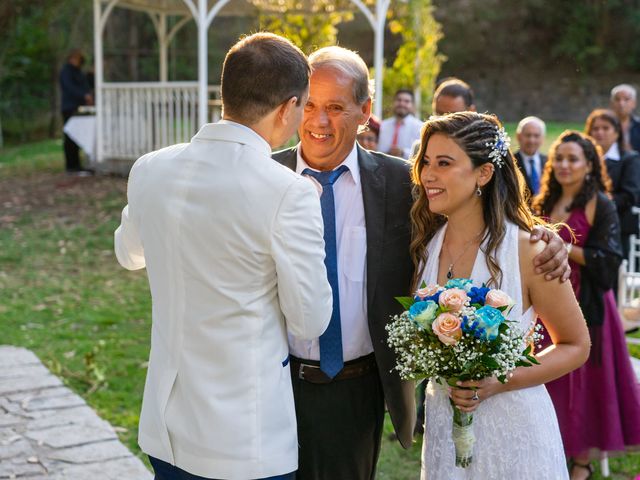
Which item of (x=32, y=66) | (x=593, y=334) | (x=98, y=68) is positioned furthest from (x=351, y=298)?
(x=32, y=66)

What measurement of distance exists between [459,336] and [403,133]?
686cm

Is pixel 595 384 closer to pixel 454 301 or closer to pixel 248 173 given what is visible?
pixel 454 301

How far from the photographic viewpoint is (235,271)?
2410 millimetres

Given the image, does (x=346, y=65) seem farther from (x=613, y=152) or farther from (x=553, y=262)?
(x=613, y=152)

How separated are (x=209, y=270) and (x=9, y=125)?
26675 millimetres

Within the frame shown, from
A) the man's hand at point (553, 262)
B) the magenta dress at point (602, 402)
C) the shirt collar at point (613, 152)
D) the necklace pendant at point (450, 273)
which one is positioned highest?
the man's hand at point (553, 262)

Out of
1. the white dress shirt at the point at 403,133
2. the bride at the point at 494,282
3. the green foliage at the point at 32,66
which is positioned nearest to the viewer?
the bride at the point at 494,282

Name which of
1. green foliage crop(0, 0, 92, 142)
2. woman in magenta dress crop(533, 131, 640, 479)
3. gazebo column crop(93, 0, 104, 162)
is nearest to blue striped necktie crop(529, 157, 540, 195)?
woman in magenta dress crop(533, 131, 640, 479)

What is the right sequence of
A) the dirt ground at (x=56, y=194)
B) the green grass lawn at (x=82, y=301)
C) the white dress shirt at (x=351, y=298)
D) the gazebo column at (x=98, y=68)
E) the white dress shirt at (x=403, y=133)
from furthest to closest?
1. the gazebo column at (x=98, y=68)
2. the dirt ground at (x=56, y=194)
3. the white dress shirt at (x=403, y=133)
4. the green grass lawn at (x=82, y=301)
5. the white dress shirt at (x=351, y=298)

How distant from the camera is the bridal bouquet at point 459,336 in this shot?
2562 mm

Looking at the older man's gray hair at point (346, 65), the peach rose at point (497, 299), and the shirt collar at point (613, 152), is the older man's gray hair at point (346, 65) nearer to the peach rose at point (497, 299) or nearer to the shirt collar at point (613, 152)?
the peach rose at point (497, 299)

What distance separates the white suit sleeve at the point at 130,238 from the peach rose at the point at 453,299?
98 cm

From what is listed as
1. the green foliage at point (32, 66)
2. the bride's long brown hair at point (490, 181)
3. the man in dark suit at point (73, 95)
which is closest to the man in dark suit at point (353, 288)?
the bride's long brown hair at point (490, 181)

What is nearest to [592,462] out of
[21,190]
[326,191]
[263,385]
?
[326,191]
